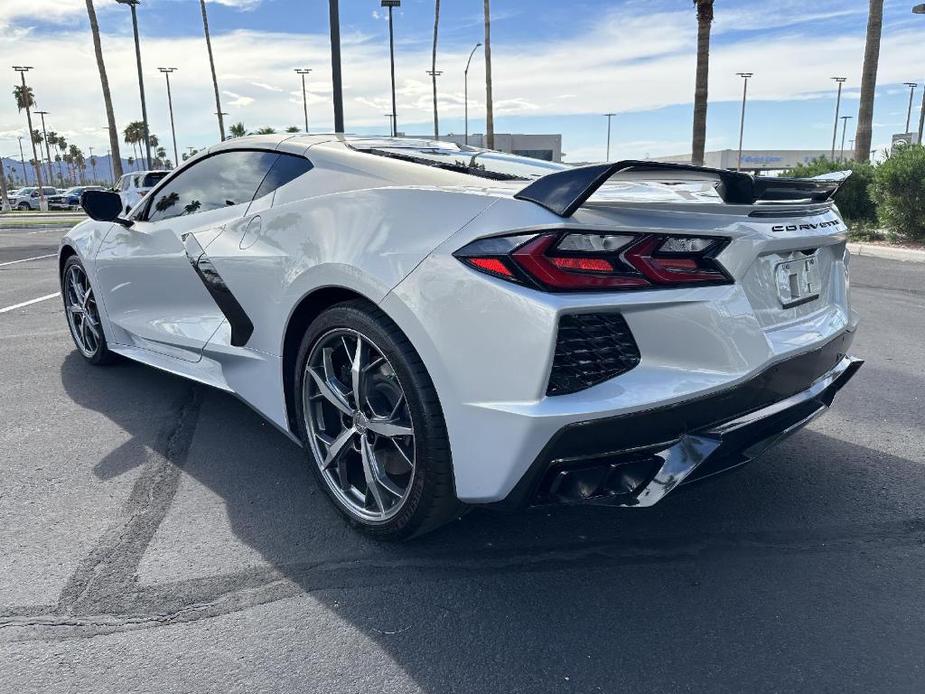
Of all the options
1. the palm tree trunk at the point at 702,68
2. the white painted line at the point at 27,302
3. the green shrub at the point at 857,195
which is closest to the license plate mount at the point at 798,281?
the white painted line at the point at 27,302

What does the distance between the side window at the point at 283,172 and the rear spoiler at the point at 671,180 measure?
1.31m

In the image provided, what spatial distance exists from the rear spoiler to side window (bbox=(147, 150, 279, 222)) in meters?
1.68

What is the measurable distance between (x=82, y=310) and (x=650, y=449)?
4.33m

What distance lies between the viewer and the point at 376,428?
2.54 m

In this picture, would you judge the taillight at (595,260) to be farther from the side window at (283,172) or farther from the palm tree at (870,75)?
the palm tree at (870,75)

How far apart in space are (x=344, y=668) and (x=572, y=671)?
2.09 feet

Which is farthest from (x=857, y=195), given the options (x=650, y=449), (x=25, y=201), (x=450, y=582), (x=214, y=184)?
(x=25, y=201)

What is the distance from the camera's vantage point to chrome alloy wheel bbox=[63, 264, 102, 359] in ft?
15.9

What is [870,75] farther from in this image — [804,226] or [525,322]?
[525,322]

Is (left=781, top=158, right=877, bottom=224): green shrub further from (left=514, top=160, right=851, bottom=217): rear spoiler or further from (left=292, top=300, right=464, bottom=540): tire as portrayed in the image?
(left=292, top=300, right=464, bottom=540): tire

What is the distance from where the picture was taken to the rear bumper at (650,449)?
2.00 meters

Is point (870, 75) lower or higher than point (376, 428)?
higher

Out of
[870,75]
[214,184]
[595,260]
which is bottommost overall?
[595,260]

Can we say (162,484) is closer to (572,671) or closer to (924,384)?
(572,671)
